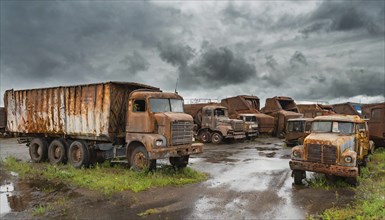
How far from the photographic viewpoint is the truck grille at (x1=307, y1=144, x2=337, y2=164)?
377 inches

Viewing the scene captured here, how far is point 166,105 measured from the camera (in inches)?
476

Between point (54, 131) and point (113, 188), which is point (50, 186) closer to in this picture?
point (113, 188)

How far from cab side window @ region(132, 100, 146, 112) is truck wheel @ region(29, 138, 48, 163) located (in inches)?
236

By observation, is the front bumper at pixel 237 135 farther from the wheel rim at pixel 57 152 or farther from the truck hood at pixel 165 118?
the wheel rim at pixel 57 152

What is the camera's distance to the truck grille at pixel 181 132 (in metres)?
11.4

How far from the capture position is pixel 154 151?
10.9 m

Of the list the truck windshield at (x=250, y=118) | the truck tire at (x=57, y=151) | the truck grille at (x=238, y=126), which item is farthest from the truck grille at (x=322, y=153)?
the truck windshield at (x=250, y=118)

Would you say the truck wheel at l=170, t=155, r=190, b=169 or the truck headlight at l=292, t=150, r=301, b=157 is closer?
the truck headlight at l=292, t=150, r=301, b=157

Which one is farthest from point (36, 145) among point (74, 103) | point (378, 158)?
point (378, 158)

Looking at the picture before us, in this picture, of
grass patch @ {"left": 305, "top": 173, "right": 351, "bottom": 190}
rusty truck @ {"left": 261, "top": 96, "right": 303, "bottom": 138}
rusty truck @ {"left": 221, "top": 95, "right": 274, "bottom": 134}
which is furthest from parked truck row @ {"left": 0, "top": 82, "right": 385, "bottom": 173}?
rusty truck @ {"left": 261, "top": 96, "right": 303, "bottom": 138}

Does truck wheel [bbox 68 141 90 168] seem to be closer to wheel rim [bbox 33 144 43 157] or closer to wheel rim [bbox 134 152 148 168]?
wheel rim [bbox 33 144 43 157]

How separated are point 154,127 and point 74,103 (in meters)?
4.28

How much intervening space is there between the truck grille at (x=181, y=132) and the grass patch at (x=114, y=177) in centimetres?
113

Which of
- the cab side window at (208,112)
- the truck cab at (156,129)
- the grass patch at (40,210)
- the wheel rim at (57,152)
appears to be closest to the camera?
the grass patch at (40,210)
